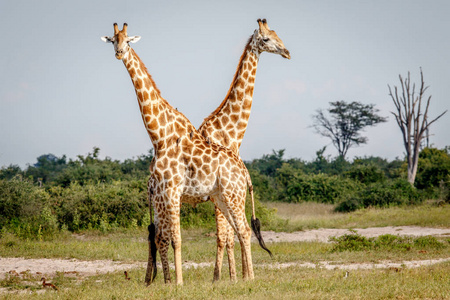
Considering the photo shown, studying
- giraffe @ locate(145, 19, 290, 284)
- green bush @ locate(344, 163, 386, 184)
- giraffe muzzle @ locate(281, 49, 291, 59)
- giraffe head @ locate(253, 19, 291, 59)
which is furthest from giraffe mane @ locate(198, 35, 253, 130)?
green bush @ locate(344, 163, 386, 184)

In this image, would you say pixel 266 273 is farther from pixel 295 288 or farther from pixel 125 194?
pixel 125 194

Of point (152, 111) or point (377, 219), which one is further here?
point (377, 219)

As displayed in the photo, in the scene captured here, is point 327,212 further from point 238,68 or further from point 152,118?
point 152,118

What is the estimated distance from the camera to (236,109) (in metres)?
9.05

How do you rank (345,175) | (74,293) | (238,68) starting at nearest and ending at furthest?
(74,293)
(238,68)
(345,175)

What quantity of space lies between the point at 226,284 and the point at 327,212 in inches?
673

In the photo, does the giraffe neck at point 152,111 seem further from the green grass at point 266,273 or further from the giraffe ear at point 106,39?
the green grass at point 266,273

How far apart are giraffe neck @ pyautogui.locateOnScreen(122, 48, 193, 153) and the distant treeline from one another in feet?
28.6

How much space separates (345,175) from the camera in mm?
32688

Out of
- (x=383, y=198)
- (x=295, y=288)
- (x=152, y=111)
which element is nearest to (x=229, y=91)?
(x=152, y=111)

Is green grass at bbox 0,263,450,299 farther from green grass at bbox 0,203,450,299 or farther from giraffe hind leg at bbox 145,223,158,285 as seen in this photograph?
giraffe hind leg at bbox 145,223,158,285

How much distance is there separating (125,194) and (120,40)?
1087 cm

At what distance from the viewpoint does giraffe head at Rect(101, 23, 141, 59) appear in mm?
7320

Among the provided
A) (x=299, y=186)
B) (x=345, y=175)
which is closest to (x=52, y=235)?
(x=299, y=186)
